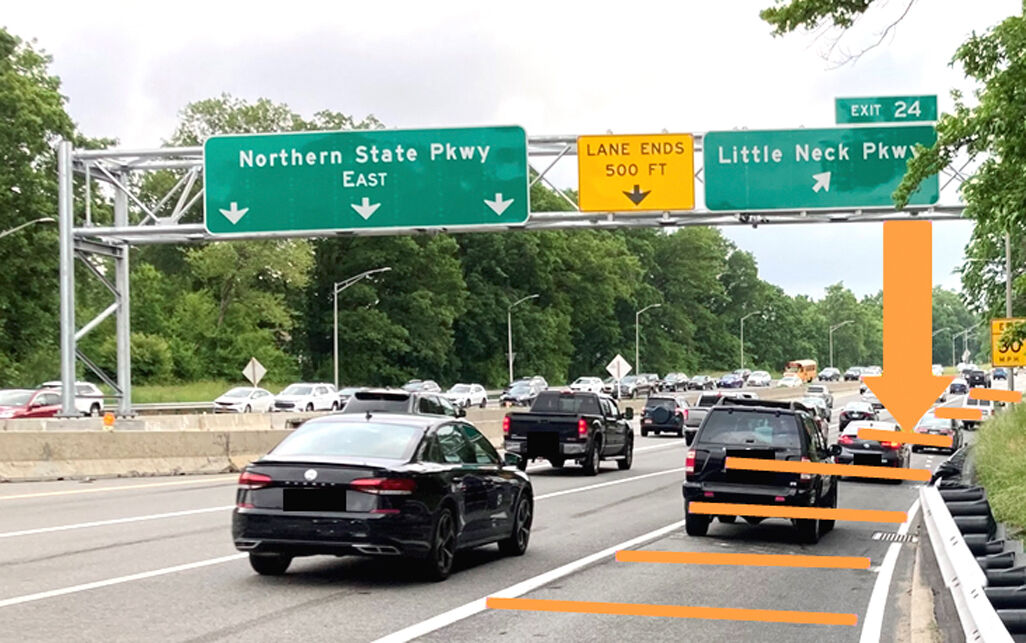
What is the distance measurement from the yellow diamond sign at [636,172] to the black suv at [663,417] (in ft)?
84.6

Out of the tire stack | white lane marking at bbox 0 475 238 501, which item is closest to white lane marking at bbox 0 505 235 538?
white lane marking at bbox 0 475 238 501

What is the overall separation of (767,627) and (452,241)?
94.9m

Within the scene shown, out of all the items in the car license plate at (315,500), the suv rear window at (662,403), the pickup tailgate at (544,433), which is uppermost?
the car license plate at (315,500)

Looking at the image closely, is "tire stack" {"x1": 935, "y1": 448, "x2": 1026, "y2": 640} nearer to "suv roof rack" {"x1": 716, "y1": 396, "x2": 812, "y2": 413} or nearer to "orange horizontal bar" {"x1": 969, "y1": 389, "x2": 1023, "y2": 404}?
"orange horizontal bar" {"x1": 969, "y1": 389, "x2": 1023, "y2": 404}

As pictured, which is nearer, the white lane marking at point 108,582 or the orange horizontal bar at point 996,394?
the orange horizontal bar at point 996,394

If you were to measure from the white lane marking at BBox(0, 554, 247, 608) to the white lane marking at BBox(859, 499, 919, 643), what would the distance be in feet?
20.9

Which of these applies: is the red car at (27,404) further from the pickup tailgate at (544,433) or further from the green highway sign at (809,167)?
the green highway sign at (809,167)

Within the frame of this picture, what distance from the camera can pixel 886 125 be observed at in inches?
1228

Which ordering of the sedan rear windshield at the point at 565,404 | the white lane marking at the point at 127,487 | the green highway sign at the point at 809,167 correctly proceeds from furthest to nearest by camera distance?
1. the sedan rear windshield at the point at 565,404
2. the green highway sign at the point at 809,167
3. the white lane marking at the point at 127,487

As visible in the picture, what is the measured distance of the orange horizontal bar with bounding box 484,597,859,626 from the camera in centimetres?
1074

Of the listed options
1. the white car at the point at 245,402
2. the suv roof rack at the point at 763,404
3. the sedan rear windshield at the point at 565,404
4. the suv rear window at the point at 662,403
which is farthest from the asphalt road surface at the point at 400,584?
the white car at the point at 245,402

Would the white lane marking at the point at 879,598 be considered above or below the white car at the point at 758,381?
above

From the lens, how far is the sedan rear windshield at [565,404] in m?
32.3

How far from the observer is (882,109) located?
1278 inches
